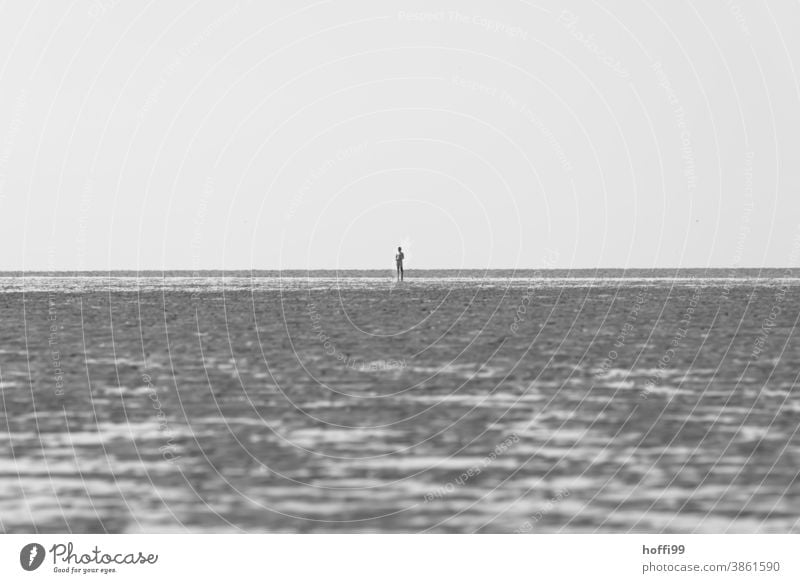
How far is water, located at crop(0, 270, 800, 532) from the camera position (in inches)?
629

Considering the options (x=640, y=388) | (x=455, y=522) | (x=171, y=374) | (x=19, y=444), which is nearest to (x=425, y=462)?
(x=455, y=522)

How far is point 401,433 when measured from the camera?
2173 cm

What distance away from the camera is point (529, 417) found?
23.6 meters

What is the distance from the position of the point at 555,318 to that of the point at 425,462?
124ft
